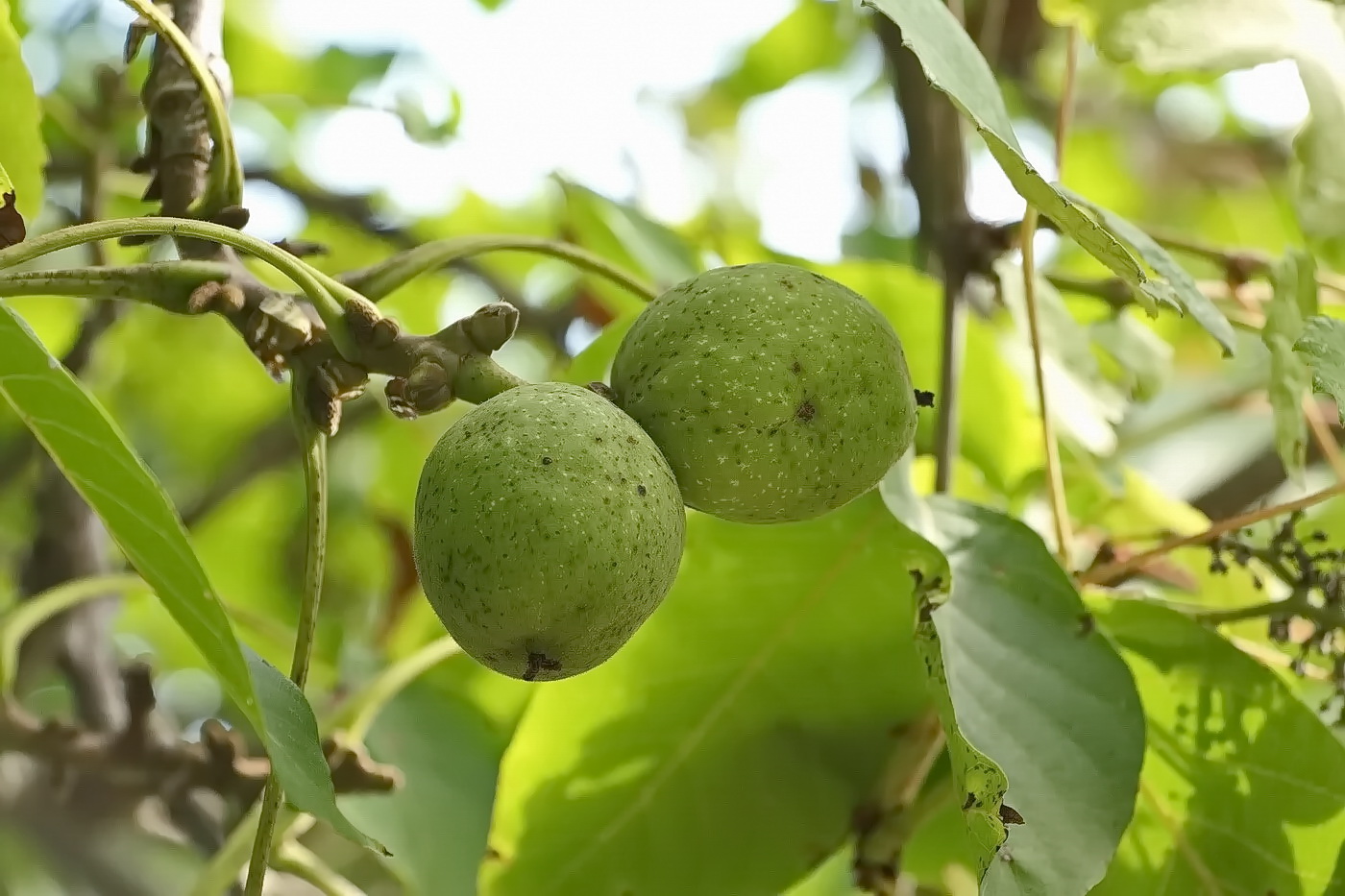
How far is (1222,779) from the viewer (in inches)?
47.8

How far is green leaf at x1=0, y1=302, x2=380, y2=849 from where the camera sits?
2.42ft

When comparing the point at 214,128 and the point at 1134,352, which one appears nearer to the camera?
the point at 214,128

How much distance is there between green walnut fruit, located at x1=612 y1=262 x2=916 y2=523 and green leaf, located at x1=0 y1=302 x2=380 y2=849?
0.35 metres

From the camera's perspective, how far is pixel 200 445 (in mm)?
3047

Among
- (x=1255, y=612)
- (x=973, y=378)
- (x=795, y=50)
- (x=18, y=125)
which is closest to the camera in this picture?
(x=18, y=125)

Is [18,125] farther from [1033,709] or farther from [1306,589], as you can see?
[1306,589]

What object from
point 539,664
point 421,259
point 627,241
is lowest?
point 627,241

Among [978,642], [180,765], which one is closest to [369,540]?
[180,765]

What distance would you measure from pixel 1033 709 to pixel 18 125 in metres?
1.06

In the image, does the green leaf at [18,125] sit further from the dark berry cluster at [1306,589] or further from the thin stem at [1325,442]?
the thin stem at [1325,442]

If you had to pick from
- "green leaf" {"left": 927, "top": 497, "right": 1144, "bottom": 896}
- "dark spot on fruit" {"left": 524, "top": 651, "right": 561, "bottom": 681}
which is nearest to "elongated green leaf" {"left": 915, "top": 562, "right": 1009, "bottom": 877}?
"green leaf" {"left": 927, "top": 497, "right": 1144, "bottom": 896}

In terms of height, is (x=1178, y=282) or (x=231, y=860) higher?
(x=1178, y=282)

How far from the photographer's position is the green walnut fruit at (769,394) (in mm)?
927

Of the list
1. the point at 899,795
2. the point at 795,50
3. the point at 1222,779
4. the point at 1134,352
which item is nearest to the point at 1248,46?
→ the point at 1134,352
